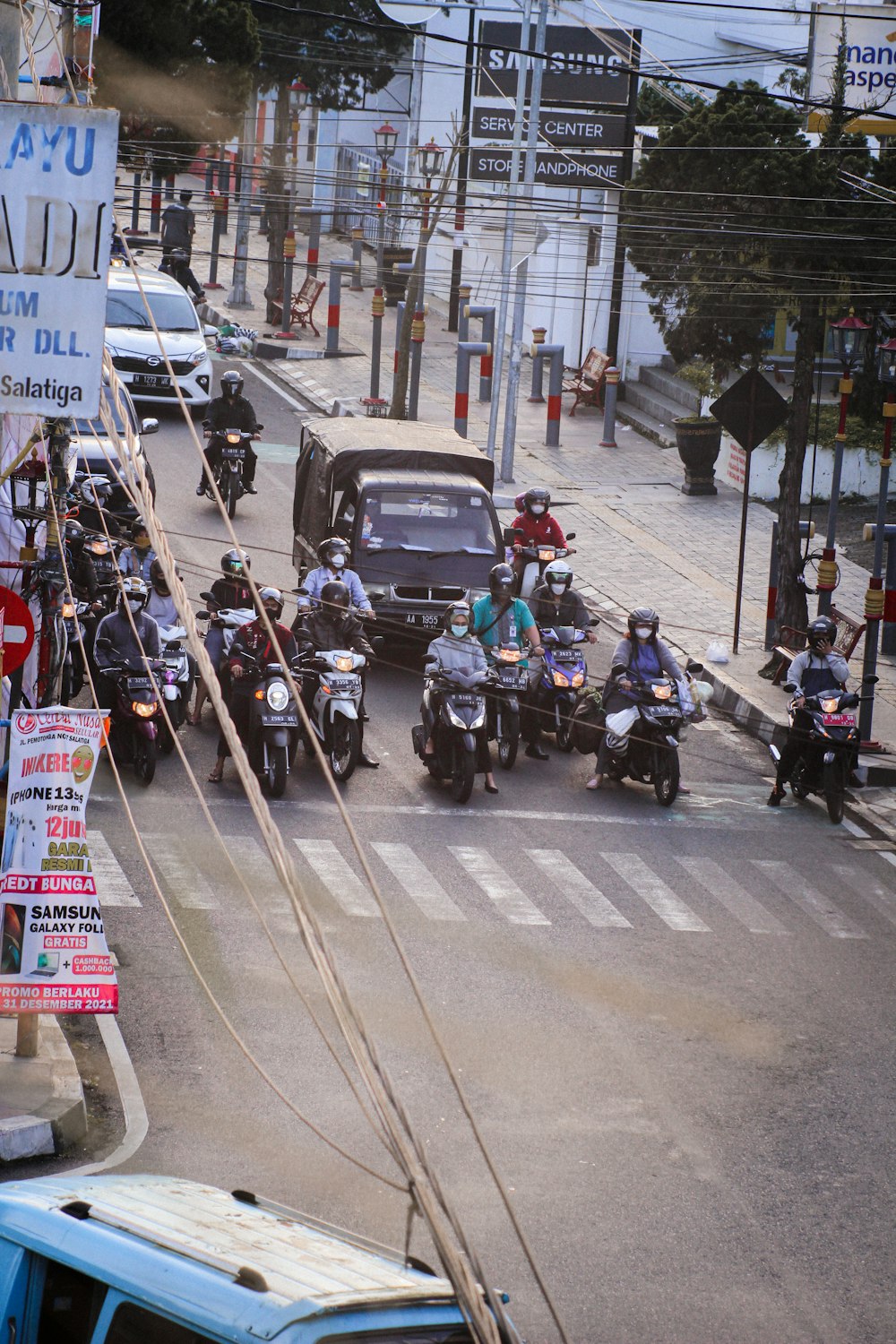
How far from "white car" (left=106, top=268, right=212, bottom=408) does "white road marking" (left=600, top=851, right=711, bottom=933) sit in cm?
1436

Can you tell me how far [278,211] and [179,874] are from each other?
26.6 metres

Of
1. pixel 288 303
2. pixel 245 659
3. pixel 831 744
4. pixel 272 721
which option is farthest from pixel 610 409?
pixel 272 721

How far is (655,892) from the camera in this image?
13984mm

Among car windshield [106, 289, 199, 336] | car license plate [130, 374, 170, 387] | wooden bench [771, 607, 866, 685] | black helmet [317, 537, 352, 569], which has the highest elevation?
car windshield [106, 289, 199, 336]

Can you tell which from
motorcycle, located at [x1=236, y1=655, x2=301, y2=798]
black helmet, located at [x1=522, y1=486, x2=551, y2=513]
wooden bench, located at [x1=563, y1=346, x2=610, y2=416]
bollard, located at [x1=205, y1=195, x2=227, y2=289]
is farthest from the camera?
bollard, located at [x1=205, y1=195, x2=227, y2=289]

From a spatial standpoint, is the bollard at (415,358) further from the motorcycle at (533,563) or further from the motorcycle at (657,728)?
the motorcycle at (657,728)

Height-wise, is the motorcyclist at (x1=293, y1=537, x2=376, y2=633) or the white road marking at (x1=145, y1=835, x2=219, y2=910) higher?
the motorcyclist at (x1=293, y1=537, x2=376, y2=633)

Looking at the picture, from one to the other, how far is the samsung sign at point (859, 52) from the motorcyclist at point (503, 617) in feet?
22.9

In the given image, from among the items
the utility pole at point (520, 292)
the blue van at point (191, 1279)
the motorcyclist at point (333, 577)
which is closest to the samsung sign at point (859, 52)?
the utility pole at point (520, 292)

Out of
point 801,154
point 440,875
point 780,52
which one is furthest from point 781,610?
point 780,52

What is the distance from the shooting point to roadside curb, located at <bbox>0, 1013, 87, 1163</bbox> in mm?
9250

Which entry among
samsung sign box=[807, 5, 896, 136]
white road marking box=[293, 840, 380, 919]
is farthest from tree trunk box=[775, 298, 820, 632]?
white road marking box=[293, 840, 380, 919]

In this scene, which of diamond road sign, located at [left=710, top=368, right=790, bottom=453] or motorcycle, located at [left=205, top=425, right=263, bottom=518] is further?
motorcycle, located at [left=205, top=425, right=263, bottom=518]

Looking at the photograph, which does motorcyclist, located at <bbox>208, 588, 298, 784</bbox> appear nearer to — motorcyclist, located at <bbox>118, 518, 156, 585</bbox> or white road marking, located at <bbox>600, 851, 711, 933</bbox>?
motorcyclist, located at <bbox>118, 518, 156, 585</bbox>
